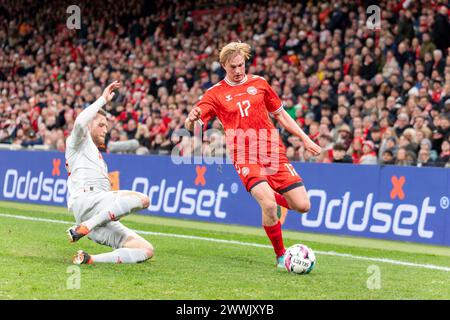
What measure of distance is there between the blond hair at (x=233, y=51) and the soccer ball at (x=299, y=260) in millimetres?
2269

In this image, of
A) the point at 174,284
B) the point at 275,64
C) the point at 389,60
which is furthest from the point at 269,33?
the point at 174,284

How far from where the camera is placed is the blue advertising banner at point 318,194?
13766 millimetres

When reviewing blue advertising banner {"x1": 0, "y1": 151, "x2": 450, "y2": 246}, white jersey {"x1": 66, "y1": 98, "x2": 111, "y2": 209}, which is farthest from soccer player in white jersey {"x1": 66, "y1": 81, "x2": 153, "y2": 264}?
blue advertising banner {"x1": 0, "y1": 151, "x2": 450, "y2": 246}

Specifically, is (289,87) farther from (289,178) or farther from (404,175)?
(289,178)

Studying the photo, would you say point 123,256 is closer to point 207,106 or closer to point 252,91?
point 207,106

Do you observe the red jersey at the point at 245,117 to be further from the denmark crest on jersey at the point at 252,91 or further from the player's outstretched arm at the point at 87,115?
the player's outstretched arm at the point at 87,115

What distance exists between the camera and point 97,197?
9828 millimetres

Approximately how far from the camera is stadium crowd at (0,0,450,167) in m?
16.5

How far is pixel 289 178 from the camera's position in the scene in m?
10.3

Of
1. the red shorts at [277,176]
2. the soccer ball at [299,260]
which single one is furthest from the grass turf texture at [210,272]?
the red shorts at [277,176]

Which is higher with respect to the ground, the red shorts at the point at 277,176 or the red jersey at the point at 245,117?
the red jersey at the point at 245,117

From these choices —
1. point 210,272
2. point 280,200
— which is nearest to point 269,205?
point 280,200

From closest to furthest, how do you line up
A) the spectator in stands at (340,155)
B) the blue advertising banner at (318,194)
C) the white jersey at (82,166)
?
the white jersey at (82,166) < the blue advertising banner at (318,194) < the spectator in stands at (340,155)
